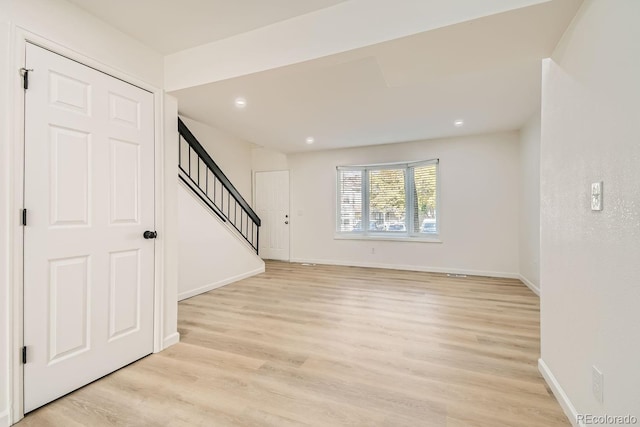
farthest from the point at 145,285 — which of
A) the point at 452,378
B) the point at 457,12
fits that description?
the point at 457,12

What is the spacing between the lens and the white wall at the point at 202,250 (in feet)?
12.1

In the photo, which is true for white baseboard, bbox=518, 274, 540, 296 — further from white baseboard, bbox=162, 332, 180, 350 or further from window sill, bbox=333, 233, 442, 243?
white baseboard, bbox=162, 332, 180, 350

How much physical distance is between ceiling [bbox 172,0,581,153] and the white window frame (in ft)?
1.81

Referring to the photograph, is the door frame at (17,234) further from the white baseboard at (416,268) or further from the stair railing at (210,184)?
the white baseboard at (416,268)

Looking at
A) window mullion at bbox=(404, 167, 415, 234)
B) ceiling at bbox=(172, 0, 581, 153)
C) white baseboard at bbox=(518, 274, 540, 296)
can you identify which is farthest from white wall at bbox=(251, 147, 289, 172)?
white baseboard at bbox=(518, 274, 540, 296)

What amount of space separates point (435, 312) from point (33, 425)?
323 cm

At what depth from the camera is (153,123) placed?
7.32ft

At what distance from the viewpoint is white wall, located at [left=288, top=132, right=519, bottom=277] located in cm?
473

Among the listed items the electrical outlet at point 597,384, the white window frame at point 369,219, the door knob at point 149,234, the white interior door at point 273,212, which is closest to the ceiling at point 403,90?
the white window frame at point 369,219

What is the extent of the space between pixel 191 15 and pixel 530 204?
181 inches

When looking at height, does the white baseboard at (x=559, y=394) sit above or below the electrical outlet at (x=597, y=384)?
below

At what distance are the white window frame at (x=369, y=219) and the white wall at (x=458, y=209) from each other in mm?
87

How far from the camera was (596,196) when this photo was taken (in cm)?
125

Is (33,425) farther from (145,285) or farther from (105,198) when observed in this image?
(105,198)
